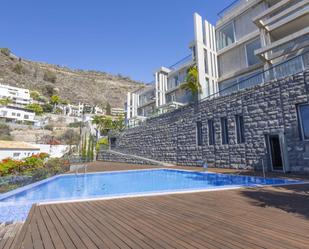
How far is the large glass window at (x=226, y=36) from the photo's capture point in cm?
1991

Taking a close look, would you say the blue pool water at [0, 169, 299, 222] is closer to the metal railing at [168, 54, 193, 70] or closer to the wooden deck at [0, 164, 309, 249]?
the wooden deck at [0, 164, 309, 249]

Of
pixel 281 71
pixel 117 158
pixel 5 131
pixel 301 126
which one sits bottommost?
pixel 117 158

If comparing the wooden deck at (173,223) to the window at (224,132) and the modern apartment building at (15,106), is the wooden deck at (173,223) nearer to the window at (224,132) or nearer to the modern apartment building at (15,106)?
the window at (224,132)

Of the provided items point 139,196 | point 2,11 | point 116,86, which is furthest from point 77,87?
point 139,196

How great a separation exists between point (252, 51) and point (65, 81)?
90713mm

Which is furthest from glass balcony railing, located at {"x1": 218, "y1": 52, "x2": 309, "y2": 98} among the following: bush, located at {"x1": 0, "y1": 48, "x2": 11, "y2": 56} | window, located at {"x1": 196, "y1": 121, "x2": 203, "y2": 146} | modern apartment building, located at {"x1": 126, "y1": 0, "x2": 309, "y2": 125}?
bush, located at {"x1": 0, "y1": 48, "x2": 11, "y2": 56}

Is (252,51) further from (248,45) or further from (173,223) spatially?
(173,223)

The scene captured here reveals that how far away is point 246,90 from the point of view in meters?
13.2

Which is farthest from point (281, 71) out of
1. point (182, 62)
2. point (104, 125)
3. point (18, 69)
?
point (18, 69)

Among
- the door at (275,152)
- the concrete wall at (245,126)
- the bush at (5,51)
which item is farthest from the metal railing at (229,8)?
the bush at (5,51)

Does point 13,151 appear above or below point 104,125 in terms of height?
below

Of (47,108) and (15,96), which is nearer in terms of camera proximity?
(15,96)

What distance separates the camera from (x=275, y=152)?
38.2ft

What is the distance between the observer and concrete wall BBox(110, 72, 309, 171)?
10531 millimetres
